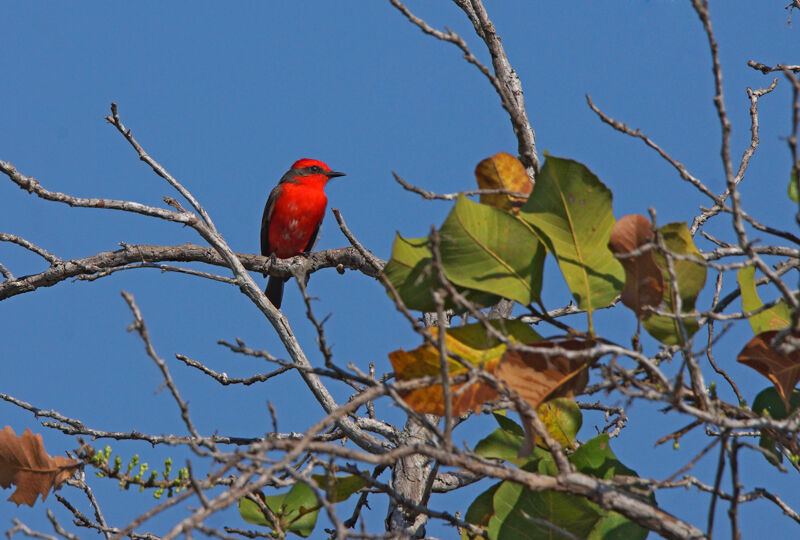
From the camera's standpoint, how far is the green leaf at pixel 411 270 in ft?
7.72

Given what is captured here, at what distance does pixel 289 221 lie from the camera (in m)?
9.63

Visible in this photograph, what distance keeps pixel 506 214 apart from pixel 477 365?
435mm

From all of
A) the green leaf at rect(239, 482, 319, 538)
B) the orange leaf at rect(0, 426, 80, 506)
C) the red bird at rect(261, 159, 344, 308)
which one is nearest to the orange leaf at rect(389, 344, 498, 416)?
the green leaf at rect(239, 482, 319, 538)

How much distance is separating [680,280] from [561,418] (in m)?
0.68

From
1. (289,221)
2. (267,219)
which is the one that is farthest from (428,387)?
(267,219)

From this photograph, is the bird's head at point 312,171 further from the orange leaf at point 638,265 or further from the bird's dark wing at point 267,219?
the orange leaf at point 638,265

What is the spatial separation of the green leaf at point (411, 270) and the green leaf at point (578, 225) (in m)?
0.29

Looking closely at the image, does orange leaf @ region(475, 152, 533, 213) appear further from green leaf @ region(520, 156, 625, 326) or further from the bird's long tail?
the bird's long tail

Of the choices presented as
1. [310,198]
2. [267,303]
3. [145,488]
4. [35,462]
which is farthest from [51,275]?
[310,198]

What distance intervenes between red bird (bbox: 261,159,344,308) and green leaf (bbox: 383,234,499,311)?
719cm

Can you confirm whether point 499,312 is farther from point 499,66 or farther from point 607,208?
point 607,208

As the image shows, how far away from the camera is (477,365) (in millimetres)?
2223

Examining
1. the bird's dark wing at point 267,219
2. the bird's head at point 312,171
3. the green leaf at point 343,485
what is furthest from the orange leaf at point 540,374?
the bird's head at point 312,171

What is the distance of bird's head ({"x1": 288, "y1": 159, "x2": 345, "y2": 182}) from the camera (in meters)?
10.5
